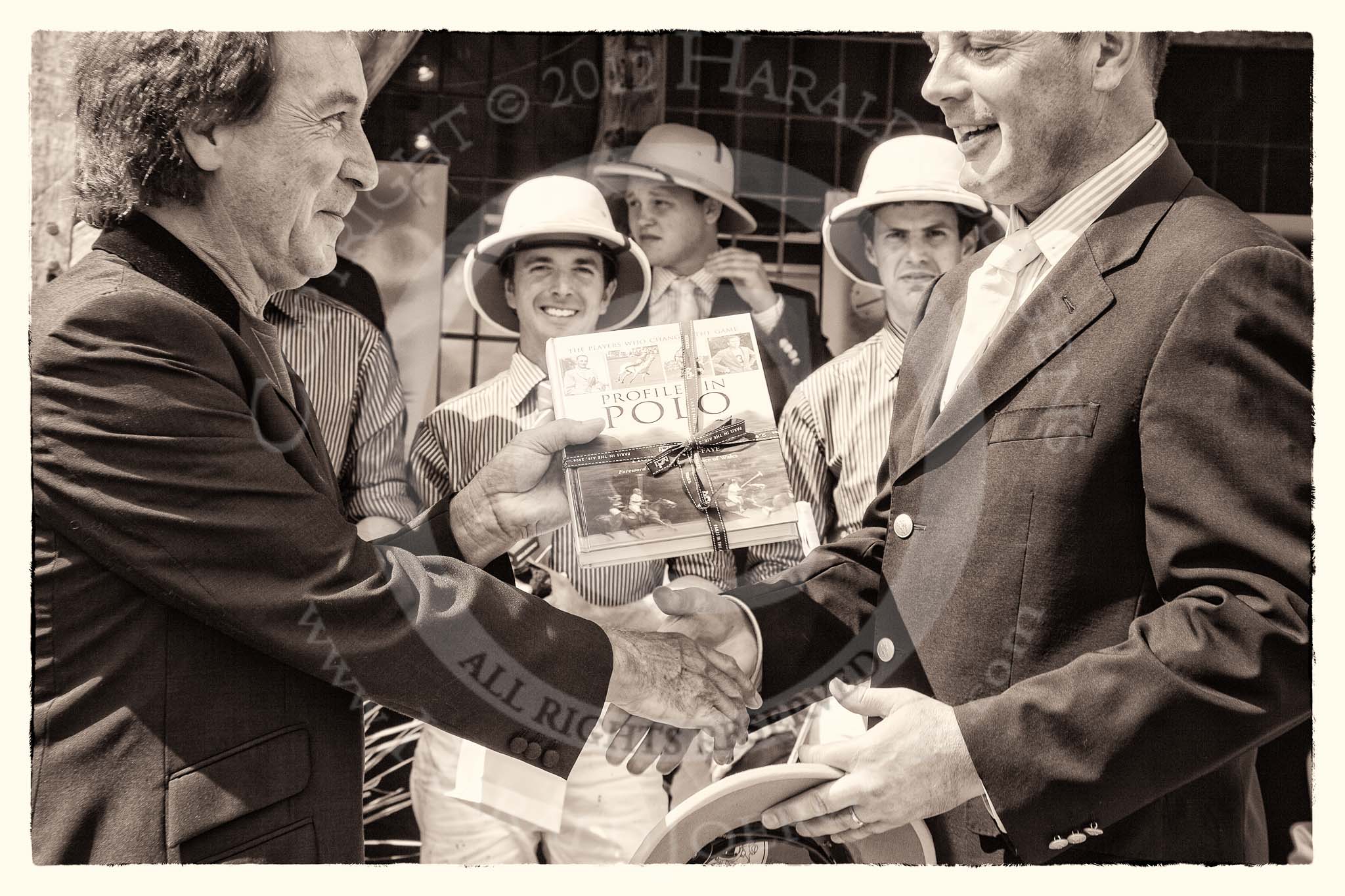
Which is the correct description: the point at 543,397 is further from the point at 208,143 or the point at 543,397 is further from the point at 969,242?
the point at 969,242

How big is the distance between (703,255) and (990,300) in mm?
766

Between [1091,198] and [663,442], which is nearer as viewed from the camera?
[1091,198]

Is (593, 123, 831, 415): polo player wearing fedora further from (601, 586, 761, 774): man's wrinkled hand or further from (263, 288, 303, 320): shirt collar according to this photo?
(263, 288, 303, 320): shirt collar

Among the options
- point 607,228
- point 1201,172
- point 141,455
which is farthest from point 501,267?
point 1201,172

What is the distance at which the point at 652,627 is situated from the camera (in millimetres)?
3246

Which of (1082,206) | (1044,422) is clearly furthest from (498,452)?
(1082,206)

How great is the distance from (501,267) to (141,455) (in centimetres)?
108

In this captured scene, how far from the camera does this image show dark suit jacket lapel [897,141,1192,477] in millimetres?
2684

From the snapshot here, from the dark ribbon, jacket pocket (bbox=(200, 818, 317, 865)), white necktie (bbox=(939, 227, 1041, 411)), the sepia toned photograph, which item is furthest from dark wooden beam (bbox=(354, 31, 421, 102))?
jacket pocket (bbox=(200, 818, 317, 865))

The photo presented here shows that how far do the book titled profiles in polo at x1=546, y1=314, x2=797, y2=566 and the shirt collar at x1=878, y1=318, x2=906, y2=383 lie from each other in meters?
0.36

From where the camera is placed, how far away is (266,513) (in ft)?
8.63

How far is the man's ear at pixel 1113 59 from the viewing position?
2836 mm

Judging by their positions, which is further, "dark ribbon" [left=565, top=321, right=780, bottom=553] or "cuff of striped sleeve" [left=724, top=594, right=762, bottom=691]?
"cuff of striped sleeve" [left=724, top=594, right=762, bottom=691]

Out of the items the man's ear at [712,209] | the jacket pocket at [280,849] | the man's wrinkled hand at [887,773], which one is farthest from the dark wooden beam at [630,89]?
the jacket pocket at [280,849]
